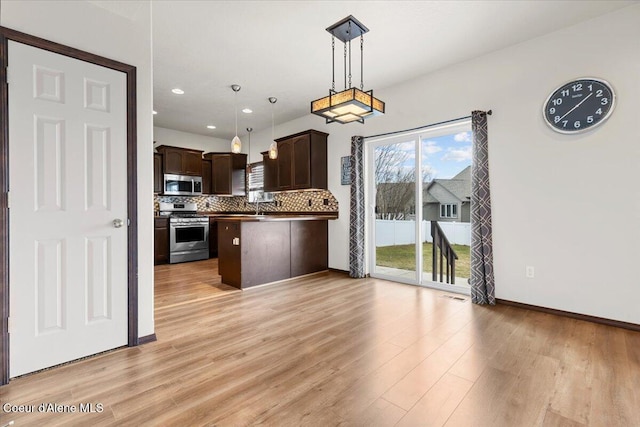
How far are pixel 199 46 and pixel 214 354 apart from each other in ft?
10.4

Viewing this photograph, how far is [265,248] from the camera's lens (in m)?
4.14

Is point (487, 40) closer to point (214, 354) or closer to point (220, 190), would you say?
point (214, 354)

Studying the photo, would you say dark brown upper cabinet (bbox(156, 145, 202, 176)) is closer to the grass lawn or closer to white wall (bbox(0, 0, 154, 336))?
white wall (bbox(0, 0, 154, 336))

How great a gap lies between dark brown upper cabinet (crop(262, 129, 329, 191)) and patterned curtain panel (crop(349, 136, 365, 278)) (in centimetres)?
76

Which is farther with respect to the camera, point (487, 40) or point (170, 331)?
point (487, 40)

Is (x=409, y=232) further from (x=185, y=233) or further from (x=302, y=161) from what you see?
(x=185, y=233)

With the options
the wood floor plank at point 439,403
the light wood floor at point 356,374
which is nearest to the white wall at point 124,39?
the light wood floor at point 356,374

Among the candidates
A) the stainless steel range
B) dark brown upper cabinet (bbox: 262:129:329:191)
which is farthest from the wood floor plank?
the stainless steel range

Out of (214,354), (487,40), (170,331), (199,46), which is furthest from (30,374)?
(487,40)

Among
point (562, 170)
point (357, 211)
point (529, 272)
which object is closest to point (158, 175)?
point (357, 211)

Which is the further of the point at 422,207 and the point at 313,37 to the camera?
the point at 422,207

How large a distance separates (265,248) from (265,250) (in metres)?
0.03

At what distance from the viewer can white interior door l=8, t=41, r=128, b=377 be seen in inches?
71.9

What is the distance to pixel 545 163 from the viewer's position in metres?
3.01
